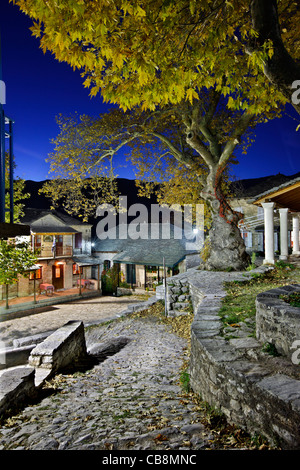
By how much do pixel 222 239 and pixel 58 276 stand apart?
19.8 m

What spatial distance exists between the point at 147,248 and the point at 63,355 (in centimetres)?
1784

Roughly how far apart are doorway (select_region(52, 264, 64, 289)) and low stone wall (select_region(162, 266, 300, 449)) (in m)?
24.3

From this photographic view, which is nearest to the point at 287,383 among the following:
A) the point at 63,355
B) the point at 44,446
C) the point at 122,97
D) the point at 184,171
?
the point at 44,446

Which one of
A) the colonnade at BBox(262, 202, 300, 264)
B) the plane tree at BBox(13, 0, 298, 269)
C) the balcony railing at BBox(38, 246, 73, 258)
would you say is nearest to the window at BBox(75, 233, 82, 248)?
the balcony railing at BBox(38, 246, 73, 258)

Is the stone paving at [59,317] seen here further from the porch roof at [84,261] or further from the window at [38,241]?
the window at [38,241]

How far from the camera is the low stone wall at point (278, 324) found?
10.3 ft

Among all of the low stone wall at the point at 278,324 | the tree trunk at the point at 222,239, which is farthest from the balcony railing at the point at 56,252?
the low stone wall at the point at 278,324

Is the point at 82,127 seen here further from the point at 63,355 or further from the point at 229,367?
the point at 229,367

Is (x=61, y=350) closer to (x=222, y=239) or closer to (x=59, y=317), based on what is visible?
(x=222, y=239)

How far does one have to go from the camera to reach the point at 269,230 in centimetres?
1204

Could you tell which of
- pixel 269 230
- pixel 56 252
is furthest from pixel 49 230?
pixel 269 230

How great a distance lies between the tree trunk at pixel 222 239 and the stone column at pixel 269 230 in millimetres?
1039

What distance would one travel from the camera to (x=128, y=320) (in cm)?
1064

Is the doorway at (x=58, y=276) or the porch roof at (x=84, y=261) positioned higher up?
the porch roof at (x=84, y=261)
